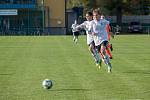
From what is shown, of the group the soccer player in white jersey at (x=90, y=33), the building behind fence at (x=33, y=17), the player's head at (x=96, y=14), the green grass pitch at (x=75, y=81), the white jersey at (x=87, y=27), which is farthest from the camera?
the building behind fence at (x=33, y=17)

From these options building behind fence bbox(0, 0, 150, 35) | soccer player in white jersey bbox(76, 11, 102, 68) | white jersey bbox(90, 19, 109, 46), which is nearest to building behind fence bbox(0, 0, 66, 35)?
building behind fence bbox(0, 0, 150, 35)

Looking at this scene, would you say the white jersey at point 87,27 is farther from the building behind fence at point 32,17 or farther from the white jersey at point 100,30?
the building behind fence at point 32,17

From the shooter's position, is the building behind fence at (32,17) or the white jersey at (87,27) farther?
the building behind fence at (32,17)

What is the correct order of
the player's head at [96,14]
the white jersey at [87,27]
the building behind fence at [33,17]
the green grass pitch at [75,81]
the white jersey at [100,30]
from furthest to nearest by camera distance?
the building behind fence at [33,17] → the white jersey at [87,27] → the white jersey at [100,30] → the player's head at [96,14] → the green grass pitch at [75,81]

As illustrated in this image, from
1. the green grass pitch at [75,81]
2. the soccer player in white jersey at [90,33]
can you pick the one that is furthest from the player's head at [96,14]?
the green grass pitch at [75,81]

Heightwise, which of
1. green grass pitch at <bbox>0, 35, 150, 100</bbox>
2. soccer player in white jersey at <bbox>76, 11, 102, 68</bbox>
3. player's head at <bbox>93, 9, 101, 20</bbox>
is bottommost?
green grass pitch at <bbox>0, 35, 150, 100</bbox>

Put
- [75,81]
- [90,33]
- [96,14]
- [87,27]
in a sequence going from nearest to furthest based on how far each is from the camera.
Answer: [75,81] < [96,14] < [87,27] < [90,33]

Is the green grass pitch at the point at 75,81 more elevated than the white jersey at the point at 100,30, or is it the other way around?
the white jersey at the point at 100,30

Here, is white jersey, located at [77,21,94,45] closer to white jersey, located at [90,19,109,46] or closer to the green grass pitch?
the green grass pitch

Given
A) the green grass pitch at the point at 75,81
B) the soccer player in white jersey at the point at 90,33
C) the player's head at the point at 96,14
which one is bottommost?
the green grass pitch at the point at 75,81

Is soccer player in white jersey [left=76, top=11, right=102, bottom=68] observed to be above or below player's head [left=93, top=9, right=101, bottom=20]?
below

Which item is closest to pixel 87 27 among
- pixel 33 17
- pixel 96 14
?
pixel 96 14

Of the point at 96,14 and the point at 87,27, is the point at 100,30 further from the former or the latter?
the point at 87,27

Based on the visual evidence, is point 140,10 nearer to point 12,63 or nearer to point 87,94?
point 12,63
